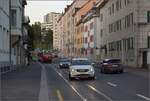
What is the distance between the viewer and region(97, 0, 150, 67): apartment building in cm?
6619

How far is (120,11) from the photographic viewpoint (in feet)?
257

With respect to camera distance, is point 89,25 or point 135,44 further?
point 89,25

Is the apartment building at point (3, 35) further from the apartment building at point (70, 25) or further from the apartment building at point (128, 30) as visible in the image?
the apartment building at point (70, 25)

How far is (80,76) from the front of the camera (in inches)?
1453

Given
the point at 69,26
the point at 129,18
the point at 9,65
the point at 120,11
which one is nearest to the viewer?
the point at 9,65

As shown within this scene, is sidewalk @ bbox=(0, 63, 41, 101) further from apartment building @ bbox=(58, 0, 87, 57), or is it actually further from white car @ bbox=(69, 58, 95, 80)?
apartment building @ bbox=(58, 0, 87, 57)

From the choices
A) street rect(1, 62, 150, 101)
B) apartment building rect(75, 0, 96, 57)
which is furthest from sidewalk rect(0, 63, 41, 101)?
apartment building rect(75, 0, 96, 57)

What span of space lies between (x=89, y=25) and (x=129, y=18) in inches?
2003

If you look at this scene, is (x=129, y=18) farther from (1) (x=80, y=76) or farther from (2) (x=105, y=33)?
(1) (x=80, y=76)

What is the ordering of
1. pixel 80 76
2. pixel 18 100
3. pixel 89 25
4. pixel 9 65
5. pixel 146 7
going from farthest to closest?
pixel 89 25, pixel 146 7, pixel 9 65, pixel 80 76, pixel 18 100

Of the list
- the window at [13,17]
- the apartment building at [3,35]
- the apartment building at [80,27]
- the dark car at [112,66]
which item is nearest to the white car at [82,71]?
the dark car at [112,66]

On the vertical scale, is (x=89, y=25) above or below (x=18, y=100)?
above

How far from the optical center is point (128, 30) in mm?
71688

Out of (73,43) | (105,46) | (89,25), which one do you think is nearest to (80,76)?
(105,46)
